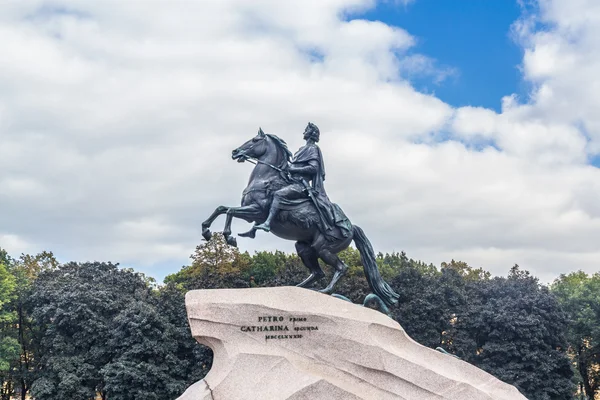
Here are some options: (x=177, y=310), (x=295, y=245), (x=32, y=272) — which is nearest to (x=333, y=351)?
(x=295, y=245)

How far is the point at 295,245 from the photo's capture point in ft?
42.1

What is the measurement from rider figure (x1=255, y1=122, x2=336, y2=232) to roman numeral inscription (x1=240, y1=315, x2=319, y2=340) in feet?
6.98

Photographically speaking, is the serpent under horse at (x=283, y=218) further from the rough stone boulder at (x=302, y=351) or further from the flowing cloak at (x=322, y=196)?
the rough stone boulder at (x=302, y=351)

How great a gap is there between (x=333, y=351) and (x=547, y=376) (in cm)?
1940

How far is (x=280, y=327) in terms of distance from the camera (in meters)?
10.8

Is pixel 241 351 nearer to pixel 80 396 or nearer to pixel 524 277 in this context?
pixel 80 396

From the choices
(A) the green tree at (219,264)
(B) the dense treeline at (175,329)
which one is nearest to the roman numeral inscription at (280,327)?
(B) the dense treeline at (175,329)

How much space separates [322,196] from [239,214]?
1.79 metres

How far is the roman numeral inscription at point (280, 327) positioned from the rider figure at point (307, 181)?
6.98ft

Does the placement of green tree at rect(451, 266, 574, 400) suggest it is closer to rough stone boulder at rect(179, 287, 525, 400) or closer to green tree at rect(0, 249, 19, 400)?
rough stone boulder at rect(179, 287, 525, 400)

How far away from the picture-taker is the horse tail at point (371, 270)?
1288 centimetres

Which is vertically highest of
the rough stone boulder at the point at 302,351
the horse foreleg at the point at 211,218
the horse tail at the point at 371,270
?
the horse foreleg at the point at 211,218

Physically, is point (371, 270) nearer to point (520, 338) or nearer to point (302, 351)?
point (302, 351)

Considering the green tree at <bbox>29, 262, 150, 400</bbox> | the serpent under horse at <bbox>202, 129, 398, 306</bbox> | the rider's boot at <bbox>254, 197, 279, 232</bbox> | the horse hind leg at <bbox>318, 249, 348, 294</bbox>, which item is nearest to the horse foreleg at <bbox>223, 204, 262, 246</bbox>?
the serpent under horse at <bbox>202, 129, 398, 306</bbox>
